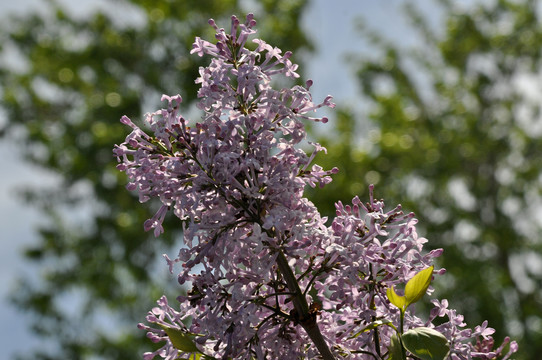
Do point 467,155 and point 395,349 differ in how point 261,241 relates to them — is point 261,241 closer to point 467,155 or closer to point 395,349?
point 395,349

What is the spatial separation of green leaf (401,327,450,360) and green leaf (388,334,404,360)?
0.03 m

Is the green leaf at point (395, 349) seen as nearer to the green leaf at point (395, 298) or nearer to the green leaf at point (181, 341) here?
the green leaf at point (395, 298)

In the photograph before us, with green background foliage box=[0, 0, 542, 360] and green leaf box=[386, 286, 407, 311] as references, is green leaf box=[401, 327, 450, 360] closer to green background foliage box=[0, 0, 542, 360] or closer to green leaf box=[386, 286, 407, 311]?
green leaf box=[386, 286, 407, 311]

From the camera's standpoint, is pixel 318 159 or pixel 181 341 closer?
pixel 181 341

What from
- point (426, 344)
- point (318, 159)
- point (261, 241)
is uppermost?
point (318, 159)

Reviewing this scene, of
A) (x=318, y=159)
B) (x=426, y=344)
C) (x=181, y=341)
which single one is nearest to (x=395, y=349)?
(x=426, y=344)

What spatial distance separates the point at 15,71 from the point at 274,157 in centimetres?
1387

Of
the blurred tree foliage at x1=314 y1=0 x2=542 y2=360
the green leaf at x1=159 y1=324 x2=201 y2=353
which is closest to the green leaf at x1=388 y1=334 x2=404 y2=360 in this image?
the green leaf at x1=159 y1=324 x2=201 y2=353

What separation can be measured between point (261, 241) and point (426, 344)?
0.39 meters

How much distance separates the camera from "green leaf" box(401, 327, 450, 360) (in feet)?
4.56

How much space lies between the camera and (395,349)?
1.44 metres

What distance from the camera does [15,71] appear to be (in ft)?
46.6

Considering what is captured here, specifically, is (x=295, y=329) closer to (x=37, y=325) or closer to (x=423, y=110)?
(x=37, y=325)

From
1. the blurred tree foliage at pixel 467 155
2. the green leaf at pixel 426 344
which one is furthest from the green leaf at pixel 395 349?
the blurred tree foliage at pixel 467 155
